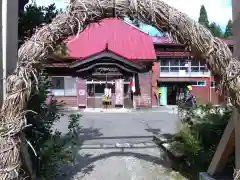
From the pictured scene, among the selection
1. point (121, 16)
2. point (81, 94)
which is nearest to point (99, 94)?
point (81, 94)

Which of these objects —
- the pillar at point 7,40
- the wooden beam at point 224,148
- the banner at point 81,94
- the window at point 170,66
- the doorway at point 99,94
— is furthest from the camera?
the window at point 170,66

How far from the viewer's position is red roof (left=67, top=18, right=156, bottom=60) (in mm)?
28867

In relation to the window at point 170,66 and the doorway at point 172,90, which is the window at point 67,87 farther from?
the window at point 170,66

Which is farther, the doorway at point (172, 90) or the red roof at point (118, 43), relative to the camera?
the doorway at point (172, 90)

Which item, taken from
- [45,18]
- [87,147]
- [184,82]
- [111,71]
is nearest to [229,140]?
[45,18]

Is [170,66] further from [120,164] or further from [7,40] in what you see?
[7,40]

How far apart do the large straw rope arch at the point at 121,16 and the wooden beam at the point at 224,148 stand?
1303mm

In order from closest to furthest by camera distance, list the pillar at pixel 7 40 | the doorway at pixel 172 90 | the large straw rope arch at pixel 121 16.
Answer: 1. the large straw rope arch at pixel 121 16
2. the pillar at pixel 7 40
3. the doorway at pixel 172 90


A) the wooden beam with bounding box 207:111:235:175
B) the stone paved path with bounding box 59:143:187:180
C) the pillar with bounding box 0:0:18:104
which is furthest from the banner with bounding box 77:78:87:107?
the pillar with bounding box 0:0:18:104

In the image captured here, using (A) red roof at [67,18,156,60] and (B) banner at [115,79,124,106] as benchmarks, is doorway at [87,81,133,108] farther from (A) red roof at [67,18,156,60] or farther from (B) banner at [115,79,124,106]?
(A) red roof at [67,18,156,60]

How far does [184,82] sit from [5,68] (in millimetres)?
30622

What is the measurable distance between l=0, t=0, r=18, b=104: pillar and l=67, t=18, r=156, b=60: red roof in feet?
78.3

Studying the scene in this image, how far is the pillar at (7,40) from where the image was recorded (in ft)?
11.4

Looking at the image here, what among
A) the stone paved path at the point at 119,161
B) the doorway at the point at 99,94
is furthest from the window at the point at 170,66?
the stone paved path at the point at 119,161
